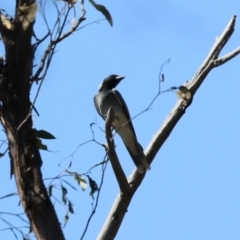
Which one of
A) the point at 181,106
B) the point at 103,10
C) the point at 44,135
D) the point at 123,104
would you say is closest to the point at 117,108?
the point at 123,104

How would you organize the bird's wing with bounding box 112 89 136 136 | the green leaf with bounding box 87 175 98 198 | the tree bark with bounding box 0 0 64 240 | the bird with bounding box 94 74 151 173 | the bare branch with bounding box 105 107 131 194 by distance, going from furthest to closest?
the bird's wing with bounding box 112 89 136 136, the bird with bounding box 94 74 151 173, the green leaf with bounding box 87 175 98 198, the bare branch with bounding box 105 107 131 194, the tree bark with bounding box 0 0 64 240

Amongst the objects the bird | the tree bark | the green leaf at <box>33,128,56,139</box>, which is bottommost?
the tree bark

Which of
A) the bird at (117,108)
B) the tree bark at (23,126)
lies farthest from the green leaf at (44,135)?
the bird at (117,108)

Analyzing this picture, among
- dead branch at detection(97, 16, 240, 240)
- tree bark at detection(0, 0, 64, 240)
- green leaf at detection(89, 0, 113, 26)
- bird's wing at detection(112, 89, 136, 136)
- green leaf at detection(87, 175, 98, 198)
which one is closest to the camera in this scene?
tree bark at detection(0, 0, 64, 240)

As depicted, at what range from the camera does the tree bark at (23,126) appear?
206cm

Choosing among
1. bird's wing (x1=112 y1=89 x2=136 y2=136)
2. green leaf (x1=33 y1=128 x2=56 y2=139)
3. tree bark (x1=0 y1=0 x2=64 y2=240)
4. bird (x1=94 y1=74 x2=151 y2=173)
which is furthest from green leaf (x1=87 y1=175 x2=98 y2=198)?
bird's wing (x1=112 y1=89 x2=136 y2=136)

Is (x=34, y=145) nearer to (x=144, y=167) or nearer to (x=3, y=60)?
(x=3, y=60)

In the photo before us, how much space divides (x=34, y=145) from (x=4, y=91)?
8.2 inches

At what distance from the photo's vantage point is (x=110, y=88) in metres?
6.05

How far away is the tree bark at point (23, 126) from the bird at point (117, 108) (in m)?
2.49

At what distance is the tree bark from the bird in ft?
8.18

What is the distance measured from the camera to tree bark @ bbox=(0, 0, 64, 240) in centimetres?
206

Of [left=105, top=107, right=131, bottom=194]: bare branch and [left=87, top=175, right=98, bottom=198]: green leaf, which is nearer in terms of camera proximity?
[left=105, top=107, right=131, bottom=194]: bare branch

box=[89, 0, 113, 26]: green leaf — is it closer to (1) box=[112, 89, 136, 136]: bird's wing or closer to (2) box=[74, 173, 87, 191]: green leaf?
(2) box=[74, 173, 87, 191]: green leaf
